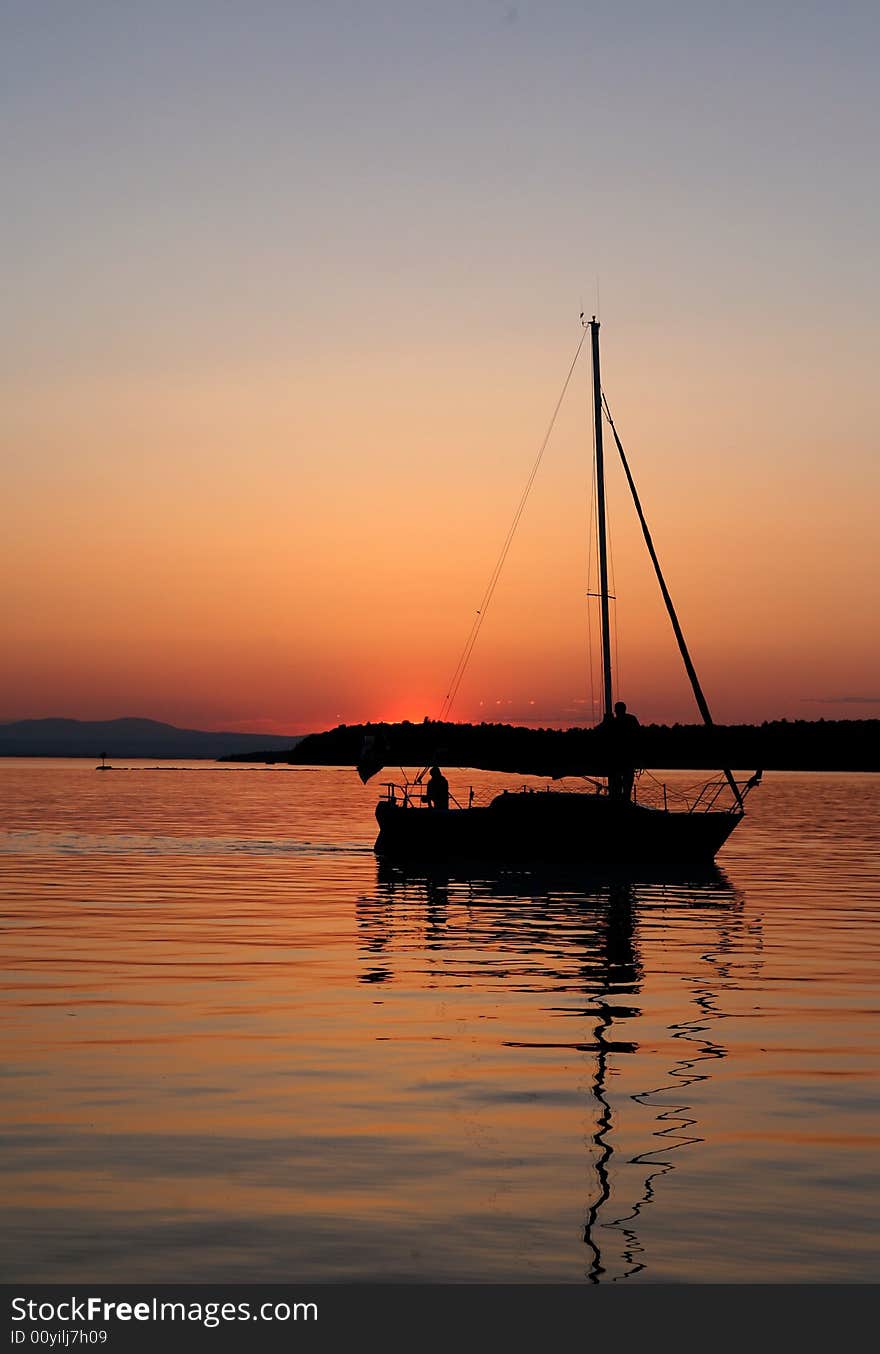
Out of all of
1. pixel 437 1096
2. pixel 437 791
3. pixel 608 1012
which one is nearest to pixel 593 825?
pixel 437 791

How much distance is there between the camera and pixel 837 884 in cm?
4516

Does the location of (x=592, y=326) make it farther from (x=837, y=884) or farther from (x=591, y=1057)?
(x=591, y=1057)

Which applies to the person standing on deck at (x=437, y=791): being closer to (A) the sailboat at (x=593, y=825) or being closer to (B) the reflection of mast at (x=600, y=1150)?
(A) the sailboat at (x=593, y=825)

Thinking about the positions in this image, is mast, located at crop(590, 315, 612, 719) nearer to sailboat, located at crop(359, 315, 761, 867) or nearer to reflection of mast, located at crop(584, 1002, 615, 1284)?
sailboat, located at crop(359, 315, 761, 867)

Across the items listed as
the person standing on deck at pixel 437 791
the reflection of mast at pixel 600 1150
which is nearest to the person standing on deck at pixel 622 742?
the person standing on deck at pixel 437 791

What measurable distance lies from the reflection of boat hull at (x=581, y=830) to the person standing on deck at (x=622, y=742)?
1.52m

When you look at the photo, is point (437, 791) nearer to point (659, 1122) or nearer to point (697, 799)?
point (697, 799)

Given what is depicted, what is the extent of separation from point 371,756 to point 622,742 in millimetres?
13531

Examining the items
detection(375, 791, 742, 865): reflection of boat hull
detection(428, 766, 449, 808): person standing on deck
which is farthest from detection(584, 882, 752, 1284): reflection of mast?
detection(428, 766, 449, 808): person standing on deck

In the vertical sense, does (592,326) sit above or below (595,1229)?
above

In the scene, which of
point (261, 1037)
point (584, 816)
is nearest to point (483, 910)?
point (584, 816)

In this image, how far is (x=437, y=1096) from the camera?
15.6 metres
